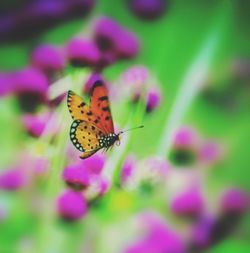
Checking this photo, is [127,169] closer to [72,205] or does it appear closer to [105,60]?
[72,205]

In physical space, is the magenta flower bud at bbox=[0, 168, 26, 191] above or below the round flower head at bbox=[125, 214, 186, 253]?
above

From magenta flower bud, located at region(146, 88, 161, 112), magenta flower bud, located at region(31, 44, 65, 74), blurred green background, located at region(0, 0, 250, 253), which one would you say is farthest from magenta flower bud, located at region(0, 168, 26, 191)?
magenta flower bud, located at region(146, 88, 161, 112)

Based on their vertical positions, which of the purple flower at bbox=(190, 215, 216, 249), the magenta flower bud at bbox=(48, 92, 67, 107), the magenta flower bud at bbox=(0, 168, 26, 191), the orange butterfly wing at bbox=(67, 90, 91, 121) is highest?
the magenta flower bud at bbox=(48, 92, 67, 107)

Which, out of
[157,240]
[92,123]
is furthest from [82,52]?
[157,240]

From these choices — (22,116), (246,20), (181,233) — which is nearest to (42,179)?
(22,116)

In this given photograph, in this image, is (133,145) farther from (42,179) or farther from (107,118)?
(42,179)

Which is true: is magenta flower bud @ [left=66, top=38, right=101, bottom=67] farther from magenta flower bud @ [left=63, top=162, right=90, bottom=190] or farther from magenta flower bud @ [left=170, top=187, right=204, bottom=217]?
magenta flower bud @ [left=170, top=187, right=204, bottom=217]
